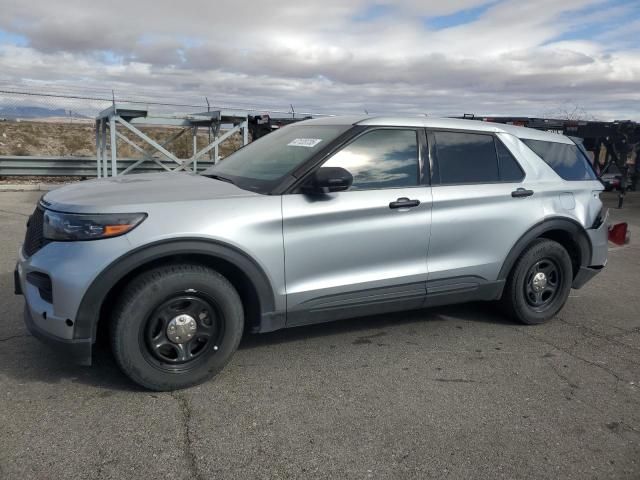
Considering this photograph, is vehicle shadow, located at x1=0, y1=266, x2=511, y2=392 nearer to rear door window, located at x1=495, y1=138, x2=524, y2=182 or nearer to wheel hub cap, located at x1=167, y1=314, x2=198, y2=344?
wheel hub cap, located at x1=167, y1=314, x2=198, y2=344

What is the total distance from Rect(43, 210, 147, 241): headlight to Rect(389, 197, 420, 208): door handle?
1695mm

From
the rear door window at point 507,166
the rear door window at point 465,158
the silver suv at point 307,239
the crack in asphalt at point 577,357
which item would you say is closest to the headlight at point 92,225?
the silver suv at point 307,239

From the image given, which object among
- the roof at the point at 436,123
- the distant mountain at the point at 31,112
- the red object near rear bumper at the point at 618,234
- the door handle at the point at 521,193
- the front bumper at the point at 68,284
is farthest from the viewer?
the distant mountain at the point at 31,112

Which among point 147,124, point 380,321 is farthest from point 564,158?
A: point 147,124

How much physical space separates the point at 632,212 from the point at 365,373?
11551 mm

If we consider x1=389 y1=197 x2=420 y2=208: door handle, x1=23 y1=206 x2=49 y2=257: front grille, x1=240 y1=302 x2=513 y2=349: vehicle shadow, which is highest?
x1=389 y1=197 x2=420 y2=208: door handle

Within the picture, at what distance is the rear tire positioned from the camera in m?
4.55

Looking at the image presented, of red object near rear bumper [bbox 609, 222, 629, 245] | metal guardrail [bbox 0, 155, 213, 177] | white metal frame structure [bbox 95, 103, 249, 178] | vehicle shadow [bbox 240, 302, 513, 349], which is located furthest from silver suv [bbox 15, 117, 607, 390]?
metal guardrail [bbox 0, 155, 213, 177]

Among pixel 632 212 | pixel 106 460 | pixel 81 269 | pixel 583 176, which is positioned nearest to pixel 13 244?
pixel 81 269

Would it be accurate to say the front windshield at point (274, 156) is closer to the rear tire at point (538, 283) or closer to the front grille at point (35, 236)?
the front grille at point (35, 236)

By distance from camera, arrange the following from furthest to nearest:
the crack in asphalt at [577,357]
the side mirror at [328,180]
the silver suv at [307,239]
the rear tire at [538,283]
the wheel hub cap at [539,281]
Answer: the wheel hub cap at [539,281], the rear tire at [538,283], the crack in asphalt at [577,357], the side mirror at [328,180], the silver suv at [307,239]

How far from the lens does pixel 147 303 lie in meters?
3.14

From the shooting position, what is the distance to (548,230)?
4.55m

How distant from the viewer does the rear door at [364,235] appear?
11.6ft
